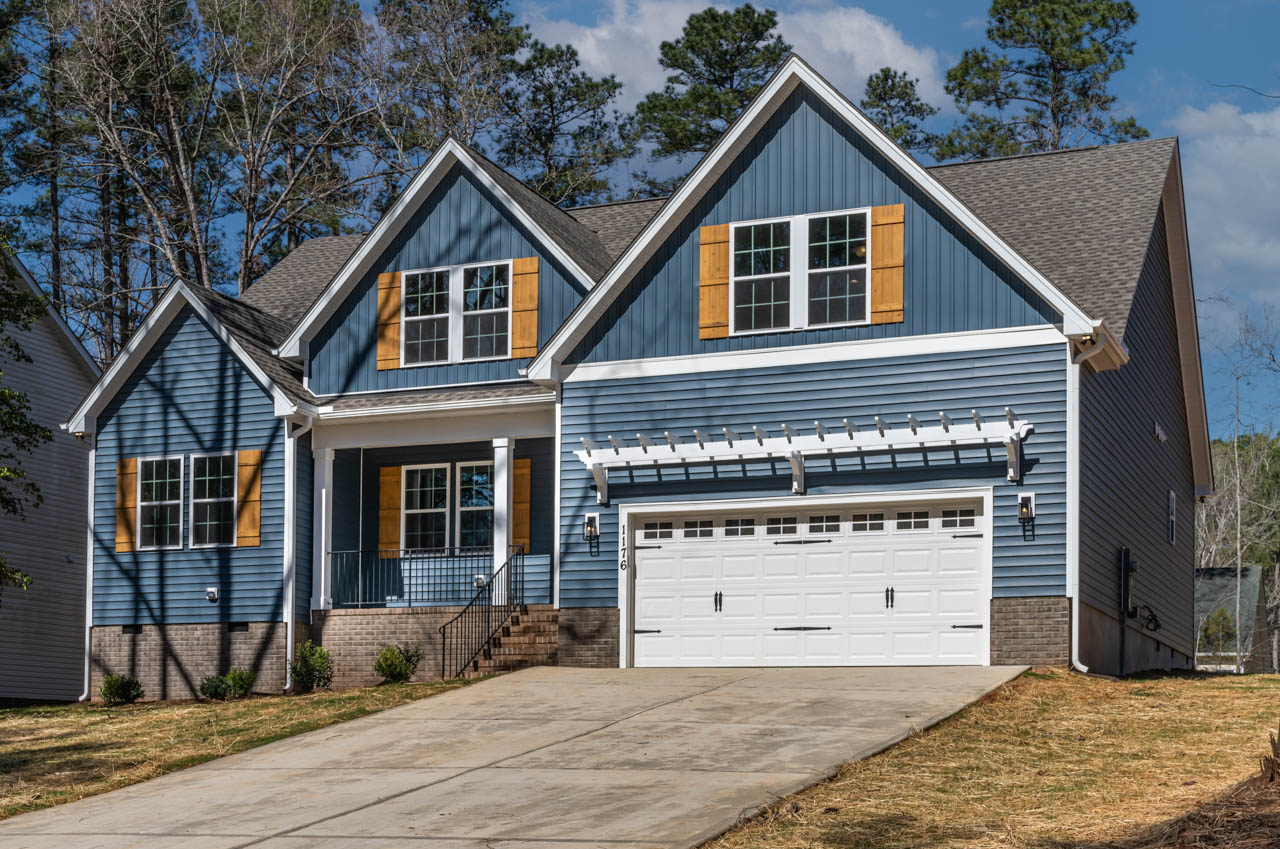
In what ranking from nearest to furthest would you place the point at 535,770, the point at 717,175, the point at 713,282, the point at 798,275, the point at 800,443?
the point at 535,770
the point at 800,443
the point at 798,275
the point at 713,282
the point at 717,175

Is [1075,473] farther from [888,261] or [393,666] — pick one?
[393,666]

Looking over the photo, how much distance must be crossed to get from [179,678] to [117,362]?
4906 mm

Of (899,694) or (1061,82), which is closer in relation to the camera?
(899,694)

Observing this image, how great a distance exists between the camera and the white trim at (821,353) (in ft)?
61.1

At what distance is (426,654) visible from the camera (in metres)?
21.4

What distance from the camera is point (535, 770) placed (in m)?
12.3

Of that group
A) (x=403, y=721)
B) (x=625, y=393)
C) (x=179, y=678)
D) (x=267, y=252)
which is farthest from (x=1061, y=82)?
(x=403, y=721)

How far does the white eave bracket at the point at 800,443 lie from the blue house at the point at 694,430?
6cm

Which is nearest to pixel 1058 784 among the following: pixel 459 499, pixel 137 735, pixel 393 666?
pixel 137 735

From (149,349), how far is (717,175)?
9.47m

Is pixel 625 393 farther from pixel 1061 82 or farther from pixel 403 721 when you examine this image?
pixel 1061 82

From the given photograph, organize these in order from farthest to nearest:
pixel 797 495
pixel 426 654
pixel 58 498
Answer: pixel 58 498
pixel 426 654
pixel 797 495

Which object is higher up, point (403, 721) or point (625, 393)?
point (625, 393)

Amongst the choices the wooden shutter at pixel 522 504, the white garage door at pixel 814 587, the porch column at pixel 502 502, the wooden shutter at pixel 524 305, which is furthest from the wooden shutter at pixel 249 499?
the white garage door at pixel 814 587
